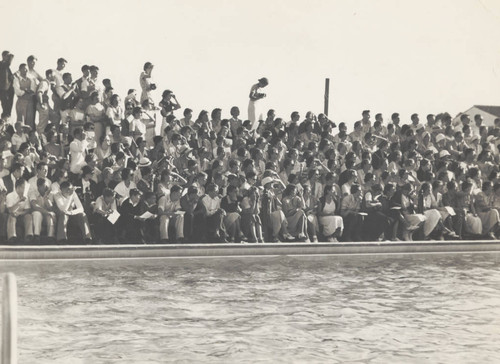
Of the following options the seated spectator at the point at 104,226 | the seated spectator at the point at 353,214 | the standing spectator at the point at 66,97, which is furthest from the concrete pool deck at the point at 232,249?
the standing spectator at the point at 66,97

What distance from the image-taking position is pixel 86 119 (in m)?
14.6

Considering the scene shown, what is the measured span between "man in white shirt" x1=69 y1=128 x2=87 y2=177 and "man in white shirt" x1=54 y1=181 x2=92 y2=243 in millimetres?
1522

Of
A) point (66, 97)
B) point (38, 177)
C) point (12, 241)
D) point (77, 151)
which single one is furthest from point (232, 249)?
point (66, 97)

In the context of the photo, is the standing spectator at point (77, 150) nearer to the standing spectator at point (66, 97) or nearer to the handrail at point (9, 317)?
the standing spectator at point (66, 97)

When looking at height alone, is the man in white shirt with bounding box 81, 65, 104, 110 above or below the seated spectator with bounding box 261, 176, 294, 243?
above

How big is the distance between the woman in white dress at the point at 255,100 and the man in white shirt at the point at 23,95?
430 centimetres

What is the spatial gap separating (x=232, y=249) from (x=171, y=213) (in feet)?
3.61

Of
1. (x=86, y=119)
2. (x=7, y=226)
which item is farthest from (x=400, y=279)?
(x=86, y=119)

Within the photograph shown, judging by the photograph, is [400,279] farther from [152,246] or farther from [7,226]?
[7,226]

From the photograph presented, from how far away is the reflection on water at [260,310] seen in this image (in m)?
7.80

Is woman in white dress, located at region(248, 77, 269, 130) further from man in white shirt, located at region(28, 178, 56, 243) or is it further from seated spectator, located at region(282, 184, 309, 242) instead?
man in white shirt, located at region(28, 178, 56, 243)

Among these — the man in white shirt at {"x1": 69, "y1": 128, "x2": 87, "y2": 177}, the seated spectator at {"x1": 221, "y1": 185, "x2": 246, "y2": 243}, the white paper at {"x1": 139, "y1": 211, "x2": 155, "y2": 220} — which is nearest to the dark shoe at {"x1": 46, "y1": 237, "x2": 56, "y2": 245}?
the white paper at {"x1": 139, "y1": 211, "x2": 155, "y2": 220}

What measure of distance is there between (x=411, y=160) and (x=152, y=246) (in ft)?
18.4

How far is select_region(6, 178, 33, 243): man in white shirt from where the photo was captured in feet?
36.8
